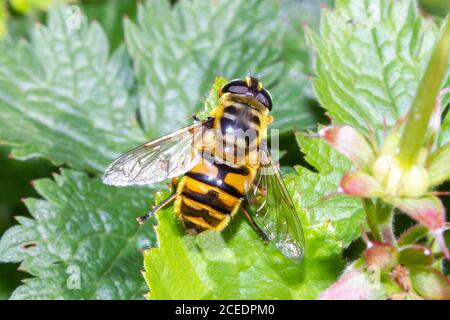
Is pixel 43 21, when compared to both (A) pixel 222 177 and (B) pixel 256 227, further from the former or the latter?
(B) pixel 256 227

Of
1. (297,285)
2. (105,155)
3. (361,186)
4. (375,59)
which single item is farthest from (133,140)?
(361,186)

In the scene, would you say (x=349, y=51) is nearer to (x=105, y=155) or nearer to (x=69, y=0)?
(x=105, y=155)

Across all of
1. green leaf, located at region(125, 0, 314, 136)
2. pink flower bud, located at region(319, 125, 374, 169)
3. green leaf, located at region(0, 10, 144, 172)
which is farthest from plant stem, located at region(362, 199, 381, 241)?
green leaf, located at region(0, 10, 144, 172)

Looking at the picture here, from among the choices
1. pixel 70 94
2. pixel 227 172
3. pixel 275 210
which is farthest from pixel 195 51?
pixel 275 210

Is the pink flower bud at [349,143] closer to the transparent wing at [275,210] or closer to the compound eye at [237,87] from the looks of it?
the transparent wing at [275,210]

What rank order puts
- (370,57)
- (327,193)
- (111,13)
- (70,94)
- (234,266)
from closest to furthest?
(234,266) < (327,193) < (370,57) < (70,94) < (111,13)

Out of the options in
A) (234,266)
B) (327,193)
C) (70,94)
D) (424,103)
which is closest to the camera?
(424,103)
